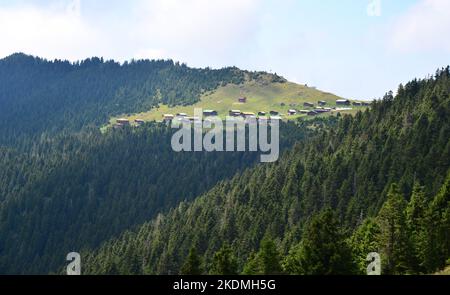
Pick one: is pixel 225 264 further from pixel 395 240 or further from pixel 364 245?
pixel 364 245

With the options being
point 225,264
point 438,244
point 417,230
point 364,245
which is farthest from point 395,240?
point 225,264

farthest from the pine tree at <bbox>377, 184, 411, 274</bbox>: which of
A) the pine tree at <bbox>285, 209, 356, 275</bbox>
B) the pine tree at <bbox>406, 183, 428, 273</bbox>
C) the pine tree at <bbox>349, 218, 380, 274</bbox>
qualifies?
the pine tree at <bbox>285, 209, 356, 275</bbox>

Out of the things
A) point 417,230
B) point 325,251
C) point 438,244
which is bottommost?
point 417,230

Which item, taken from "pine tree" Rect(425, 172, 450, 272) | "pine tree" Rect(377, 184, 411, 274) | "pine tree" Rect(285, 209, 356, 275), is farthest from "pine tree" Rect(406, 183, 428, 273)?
"pine tree" Rect(285, 209, 356, 275)

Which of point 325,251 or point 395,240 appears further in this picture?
point 395,240

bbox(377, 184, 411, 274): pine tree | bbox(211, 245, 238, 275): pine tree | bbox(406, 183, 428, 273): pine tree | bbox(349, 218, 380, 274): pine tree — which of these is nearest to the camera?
bbox(211, 245, 238, 275): pine tree

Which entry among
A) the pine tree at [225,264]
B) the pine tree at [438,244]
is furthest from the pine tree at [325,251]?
the pine tree at [438,244]

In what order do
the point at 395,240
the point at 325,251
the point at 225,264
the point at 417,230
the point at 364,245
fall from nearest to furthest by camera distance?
the point at 225,264 < the point at 325,251 < the point at 395,240 < the point at 417,230 < the point at 364,245

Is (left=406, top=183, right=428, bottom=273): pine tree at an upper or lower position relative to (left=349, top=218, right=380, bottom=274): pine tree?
upper

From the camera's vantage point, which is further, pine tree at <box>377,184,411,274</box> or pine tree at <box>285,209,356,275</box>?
pine tree at <box>377,184,411,274</box>

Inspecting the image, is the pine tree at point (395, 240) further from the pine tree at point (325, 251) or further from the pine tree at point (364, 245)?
the pine tree at point (325, 251)

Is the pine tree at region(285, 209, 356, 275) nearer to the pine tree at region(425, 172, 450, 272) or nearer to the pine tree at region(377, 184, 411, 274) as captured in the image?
the pine tree at region(377, 184, 411, 274)

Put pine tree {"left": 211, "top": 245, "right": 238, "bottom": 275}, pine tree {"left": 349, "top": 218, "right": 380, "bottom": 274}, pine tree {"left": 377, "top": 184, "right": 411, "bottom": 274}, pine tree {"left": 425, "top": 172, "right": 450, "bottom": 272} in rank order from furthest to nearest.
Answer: pine tree {"left": 349, "top": 218, "right": 380, "bottom": 274} < pine tree {"left": 377, "top": 184, "right": 411, "bottom": 274} < pine tree {"left": 425, "top": 172, "right": 450, "bottom": 272} < pine tree {"left": 211, "top": 245, "right": 238, "bottom": 275}

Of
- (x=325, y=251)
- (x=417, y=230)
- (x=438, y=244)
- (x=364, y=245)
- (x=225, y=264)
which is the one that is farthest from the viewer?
(x=364, y=245)
